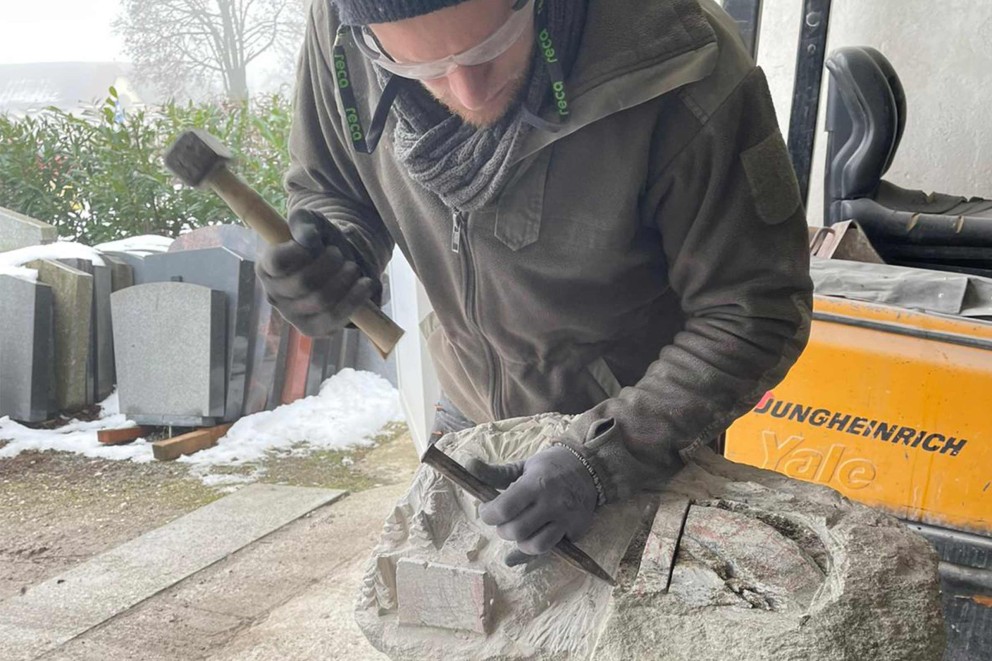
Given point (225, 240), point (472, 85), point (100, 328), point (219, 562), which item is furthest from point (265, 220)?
point (100, 328)

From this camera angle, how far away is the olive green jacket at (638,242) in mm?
1322

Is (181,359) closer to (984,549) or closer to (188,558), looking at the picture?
(188,558)

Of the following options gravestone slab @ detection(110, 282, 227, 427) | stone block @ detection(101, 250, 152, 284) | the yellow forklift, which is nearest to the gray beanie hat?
the yellow forklift

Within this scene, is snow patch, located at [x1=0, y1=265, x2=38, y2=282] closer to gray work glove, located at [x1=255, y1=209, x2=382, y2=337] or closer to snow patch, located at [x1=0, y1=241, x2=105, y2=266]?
snow patch, located at [x1=0, y1=241, x2=105, y2=266]

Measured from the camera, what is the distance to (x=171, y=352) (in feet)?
15.6

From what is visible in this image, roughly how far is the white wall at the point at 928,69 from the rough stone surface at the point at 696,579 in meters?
3.48

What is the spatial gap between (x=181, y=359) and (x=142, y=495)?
841mm

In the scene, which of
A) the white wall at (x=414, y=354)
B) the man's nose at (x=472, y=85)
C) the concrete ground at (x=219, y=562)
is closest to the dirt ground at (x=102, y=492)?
the concrete ground at (x=219, y=562)

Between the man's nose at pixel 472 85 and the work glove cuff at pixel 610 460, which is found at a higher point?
the man's nose at pixel 472 85

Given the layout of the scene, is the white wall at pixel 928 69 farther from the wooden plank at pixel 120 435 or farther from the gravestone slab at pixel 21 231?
the gravestone slab at pixel 21 231

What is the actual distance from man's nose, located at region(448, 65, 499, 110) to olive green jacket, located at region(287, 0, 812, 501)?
98 millimetres

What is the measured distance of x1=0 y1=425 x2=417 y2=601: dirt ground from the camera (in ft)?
12.0

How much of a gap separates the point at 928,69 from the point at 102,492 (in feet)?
15.1

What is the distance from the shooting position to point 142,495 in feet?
13.8
